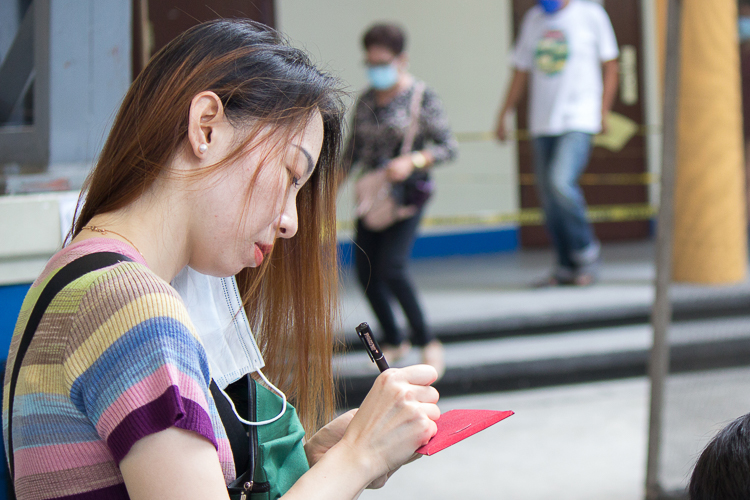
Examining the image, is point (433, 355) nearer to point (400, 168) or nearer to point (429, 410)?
point (400, 168)

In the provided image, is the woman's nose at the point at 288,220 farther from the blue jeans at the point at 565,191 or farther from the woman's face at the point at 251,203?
the blue jeans at the point at 565,191

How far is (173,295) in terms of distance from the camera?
0.74 m

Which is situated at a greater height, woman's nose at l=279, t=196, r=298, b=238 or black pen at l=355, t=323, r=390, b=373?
woman's nose at l=279, t=196, r=298, b=238

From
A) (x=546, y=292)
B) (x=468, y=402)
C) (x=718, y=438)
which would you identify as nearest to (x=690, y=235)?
(x=546, y=292)

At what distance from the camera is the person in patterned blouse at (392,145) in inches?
123

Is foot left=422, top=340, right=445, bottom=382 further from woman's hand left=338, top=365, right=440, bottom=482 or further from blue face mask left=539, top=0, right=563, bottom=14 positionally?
woman's hand left=338, top=365, right=440, bottom=482

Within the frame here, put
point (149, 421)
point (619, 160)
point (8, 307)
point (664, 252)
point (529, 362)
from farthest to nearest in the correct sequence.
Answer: point (619, 160) < point (529, 362) < point (664, 252) < point (8, 307) < point (149, 421)

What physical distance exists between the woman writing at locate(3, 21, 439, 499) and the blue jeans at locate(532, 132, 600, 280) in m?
3.15

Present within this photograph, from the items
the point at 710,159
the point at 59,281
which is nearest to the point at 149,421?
the point at 59,281

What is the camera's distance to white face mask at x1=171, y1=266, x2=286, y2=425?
1.01m

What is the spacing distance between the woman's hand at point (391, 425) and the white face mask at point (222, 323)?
19cm

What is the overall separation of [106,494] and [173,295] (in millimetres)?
206

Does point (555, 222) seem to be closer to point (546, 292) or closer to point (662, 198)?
point (546, 292)

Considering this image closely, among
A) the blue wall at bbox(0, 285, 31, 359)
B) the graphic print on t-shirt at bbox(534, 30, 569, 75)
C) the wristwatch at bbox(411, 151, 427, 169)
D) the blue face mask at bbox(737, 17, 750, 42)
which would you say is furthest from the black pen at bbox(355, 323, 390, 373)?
the graphic print on t-shirt at bbox(534, 30, 569, 75)
